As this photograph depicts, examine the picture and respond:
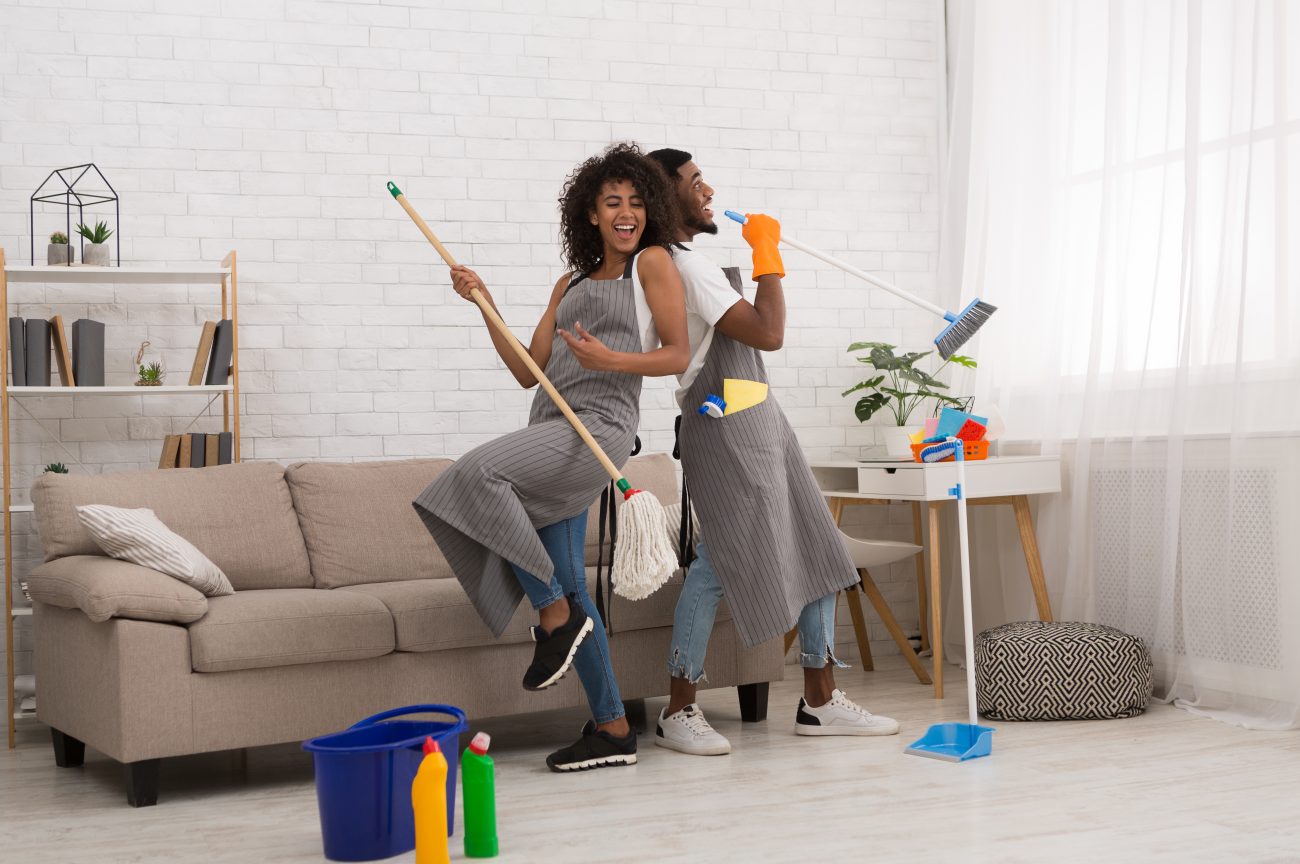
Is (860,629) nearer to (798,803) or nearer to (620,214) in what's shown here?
(798,803)

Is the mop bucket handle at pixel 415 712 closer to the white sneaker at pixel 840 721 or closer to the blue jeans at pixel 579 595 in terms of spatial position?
the blue jeans at pixel 579 595

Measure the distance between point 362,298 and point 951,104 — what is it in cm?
232

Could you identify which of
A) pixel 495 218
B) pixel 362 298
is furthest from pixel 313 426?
pixel 495 218

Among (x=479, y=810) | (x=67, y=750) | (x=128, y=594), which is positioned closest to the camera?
(x=479, y=810)

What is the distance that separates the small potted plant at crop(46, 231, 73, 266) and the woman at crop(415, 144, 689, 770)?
4.57ft

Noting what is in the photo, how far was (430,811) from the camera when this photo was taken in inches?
90.2

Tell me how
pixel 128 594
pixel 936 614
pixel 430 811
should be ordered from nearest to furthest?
1. pixel 430 811
2. pixel 128 594
3. pixel 936 614

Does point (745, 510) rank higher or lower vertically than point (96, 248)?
lower

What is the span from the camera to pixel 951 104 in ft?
16.2

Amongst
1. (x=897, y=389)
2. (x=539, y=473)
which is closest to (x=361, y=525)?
(x=539, y=473)

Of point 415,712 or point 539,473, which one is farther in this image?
point 539,473

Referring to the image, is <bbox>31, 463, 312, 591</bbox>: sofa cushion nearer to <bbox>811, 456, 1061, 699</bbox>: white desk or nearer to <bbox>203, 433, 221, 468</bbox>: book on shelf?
<bbox>203, 433, 221, 468</bbox>: book on shelf

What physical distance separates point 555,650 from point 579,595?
157mm

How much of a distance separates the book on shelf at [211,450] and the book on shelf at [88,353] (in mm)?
342
